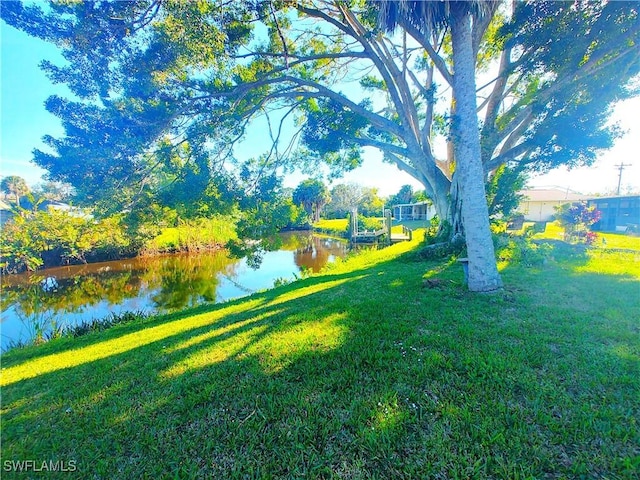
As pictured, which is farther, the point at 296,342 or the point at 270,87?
the point at 270,87

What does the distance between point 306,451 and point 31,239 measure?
68.4ft

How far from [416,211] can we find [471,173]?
123ft

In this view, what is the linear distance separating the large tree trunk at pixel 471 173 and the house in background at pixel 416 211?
96.7 ft

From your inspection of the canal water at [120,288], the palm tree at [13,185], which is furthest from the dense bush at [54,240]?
the palm tree at [13,185]

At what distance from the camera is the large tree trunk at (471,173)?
499 cm

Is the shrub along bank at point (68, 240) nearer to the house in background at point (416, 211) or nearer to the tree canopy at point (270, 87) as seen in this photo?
the tree canopy at point (270, 87)

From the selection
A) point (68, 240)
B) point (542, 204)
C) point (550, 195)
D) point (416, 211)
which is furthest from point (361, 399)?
point (416, 211)

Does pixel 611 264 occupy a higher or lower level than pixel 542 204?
lower

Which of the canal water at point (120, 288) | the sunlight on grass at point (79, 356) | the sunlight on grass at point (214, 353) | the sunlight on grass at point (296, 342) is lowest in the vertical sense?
the canal water at point (120, 288)

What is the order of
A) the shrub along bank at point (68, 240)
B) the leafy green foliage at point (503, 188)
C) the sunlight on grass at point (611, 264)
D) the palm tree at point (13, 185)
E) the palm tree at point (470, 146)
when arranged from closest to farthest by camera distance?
the palm tree at point (470, 146) < the sunlight on grass at point (611, 264) < the leafy green foliage at point (503, 188) < the shrub along bank at point (68, 240) < the palm tree at point (13, 185)

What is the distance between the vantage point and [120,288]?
509 inches

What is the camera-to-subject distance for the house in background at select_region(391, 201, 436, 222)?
3538cm

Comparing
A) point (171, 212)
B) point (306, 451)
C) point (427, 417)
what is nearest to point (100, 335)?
point (171, 212)

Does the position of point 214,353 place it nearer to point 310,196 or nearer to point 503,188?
point 503,188
